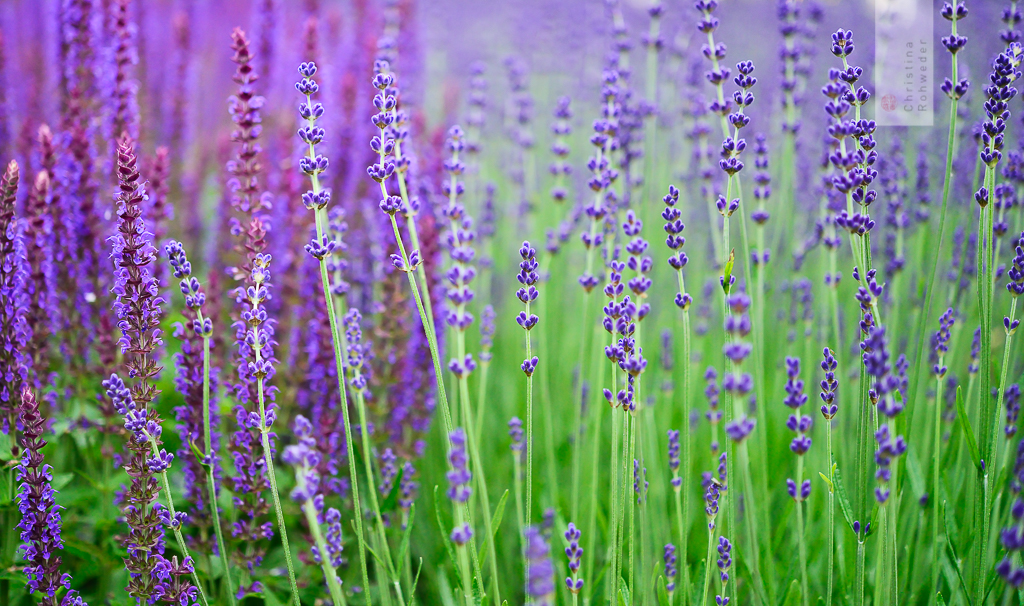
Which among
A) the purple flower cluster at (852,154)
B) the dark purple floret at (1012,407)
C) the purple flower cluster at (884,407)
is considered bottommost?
the dark purple floret at (1012,407)

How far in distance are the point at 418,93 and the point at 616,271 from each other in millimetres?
2824

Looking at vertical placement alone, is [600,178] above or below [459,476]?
above

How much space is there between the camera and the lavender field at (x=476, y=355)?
1428 mm

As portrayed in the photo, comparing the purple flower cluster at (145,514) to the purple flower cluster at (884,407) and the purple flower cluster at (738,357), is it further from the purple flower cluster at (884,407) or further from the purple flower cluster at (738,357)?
the purple flower cluster at (884,407)

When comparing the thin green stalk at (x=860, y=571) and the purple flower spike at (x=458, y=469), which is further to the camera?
the thin green stalk at (x=860, y=571)

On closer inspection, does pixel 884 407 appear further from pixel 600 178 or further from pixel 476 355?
pixel 476 355

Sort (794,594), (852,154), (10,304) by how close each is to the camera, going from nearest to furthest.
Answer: (852,154), (794,594), (10,304)

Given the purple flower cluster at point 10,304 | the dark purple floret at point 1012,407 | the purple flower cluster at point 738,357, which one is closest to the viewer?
the purple flower cluster at point 738,357

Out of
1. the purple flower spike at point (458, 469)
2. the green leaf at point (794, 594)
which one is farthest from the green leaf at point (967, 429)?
the purple flower spike at point (458, 469)

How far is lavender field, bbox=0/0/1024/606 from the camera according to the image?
1428 mm

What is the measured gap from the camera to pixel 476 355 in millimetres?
3127

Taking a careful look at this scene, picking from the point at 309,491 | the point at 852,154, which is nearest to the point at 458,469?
the point at 309,491

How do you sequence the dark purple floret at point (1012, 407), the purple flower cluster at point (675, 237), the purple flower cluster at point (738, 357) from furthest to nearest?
the dark purple floret at point (1012, 407) < the purple flower cluster at point (675, 237) < the purple flower cluster at point (738, 357)

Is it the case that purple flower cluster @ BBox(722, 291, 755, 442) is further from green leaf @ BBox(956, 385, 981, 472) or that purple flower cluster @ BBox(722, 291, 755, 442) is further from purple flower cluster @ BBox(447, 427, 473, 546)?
green leaf @ BBox(956, 385, 981, 472)
